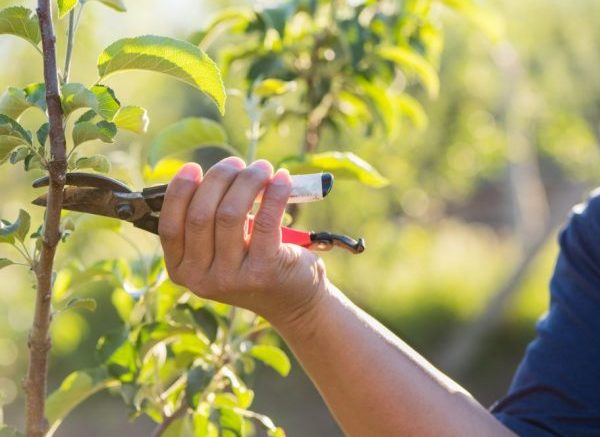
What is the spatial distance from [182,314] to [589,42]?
13.1 metres

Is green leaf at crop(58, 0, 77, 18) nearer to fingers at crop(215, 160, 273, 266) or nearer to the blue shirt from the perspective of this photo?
fingers at crop(215, 160, 273, 266)

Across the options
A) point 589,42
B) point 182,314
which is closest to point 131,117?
point 182,314

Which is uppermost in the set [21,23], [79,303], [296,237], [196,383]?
[21,23]

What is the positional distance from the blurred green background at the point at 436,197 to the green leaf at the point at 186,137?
4.67 metres

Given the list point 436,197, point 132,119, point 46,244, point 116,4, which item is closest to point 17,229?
point 46,244

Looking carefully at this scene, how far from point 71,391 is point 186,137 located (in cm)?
39

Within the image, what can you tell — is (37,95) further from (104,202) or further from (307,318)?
(307,318)

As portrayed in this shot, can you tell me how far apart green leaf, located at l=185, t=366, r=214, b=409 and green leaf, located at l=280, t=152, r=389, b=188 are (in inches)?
12.0

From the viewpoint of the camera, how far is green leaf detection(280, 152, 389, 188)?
137 cm

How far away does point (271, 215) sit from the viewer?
3.19ft

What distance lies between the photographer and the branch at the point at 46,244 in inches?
37.4

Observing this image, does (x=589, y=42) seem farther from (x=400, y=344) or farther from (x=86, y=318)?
(x=400, y=344)

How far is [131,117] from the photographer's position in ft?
3.39

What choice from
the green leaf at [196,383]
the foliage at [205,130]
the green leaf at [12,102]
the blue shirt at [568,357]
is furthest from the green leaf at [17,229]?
the blue shirt at [568,357]
